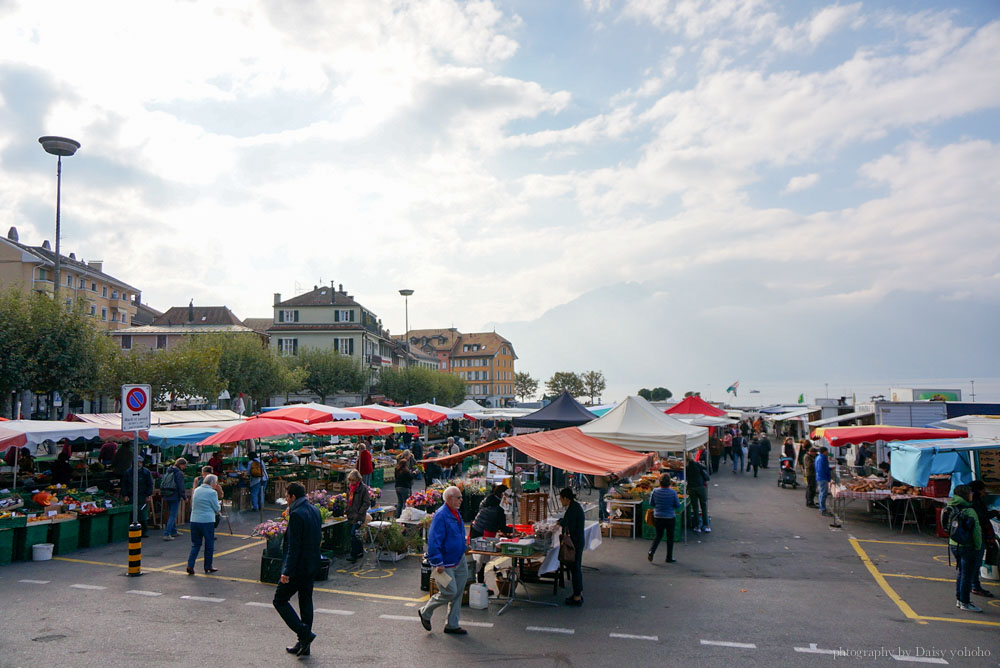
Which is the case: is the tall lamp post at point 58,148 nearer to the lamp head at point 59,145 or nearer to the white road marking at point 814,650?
the lamp head at point 59,145

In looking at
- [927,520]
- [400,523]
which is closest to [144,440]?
[400,523]

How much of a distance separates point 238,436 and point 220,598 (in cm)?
668

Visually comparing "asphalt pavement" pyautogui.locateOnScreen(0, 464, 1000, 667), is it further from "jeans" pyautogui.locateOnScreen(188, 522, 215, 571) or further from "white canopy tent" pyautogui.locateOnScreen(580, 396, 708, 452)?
"white canopy tent" pyautogui.locateOnScreen(580, 396, 708, 452)

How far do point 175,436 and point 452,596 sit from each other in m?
12.1

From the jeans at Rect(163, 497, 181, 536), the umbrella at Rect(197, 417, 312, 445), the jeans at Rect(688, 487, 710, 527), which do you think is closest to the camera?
the jeans at Rect(163, 497, 181, 536)

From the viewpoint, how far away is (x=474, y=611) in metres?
8.98

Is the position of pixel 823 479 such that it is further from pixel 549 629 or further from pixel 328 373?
pixel 328 373

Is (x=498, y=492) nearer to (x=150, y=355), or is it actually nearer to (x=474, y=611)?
(x=474, y=611)

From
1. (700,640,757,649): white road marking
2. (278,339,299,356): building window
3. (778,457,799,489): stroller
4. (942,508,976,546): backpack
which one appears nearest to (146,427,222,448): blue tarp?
(700,640,757,649): white road marking

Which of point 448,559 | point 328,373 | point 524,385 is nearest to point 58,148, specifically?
point 448,559

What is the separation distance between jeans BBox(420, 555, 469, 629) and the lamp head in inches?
796

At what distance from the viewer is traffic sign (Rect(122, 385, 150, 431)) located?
1060cm

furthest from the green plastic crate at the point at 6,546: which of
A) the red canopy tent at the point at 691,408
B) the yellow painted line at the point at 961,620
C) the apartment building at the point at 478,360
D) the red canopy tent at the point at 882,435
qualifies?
the apartment building at the point at 478,360

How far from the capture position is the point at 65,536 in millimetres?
12633
